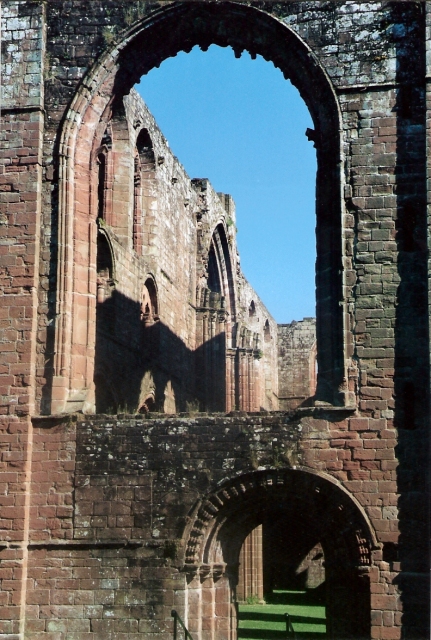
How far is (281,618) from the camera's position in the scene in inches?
771

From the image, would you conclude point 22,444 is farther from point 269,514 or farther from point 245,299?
point 245,299

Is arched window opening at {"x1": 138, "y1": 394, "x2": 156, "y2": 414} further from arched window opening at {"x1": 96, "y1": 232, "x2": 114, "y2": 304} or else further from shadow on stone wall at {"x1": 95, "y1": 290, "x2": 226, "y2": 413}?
arched window opening at {"x1": 96, "y1": 232, "x2": 114, "y2": 304}

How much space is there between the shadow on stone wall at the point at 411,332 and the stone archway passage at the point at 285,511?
1.52ft

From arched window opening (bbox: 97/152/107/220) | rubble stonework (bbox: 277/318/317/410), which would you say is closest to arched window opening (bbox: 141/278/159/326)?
arched window opening (bbox: 97/152/107/220)

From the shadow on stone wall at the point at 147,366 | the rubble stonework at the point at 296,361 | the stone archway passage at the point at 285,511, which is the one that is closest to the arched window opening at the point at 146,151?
the shadow on stone wall at the point at 147,366

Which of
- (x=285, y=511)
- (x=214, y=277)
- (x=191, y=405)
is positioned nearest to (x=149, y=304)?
(x=214, y=277)

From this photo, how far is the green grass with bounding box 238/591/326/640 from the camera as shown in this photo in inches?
650

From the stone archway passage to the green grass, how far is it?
327 centimetres

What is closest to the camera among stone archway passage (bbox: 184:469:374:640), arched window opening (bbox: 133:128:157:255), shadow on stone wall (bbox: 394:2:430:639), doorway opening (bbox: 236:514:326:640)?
shadow on stone wall (bbox: 394:2:430:639)

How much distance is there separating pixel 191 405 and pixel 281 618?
26.2ft

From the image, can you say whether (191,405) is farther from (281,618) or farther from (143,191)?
(281,618)

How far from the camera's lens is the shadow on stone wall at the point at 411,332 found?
11859mm

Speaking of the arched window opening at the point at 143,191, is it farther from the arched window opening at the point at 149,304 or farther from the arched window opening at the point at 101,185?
the arched window opening at the point at 101,185

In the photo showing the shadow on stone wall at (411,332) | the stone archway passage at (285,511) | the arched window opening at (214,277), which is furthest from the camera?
the arched window opening at (214,277)
